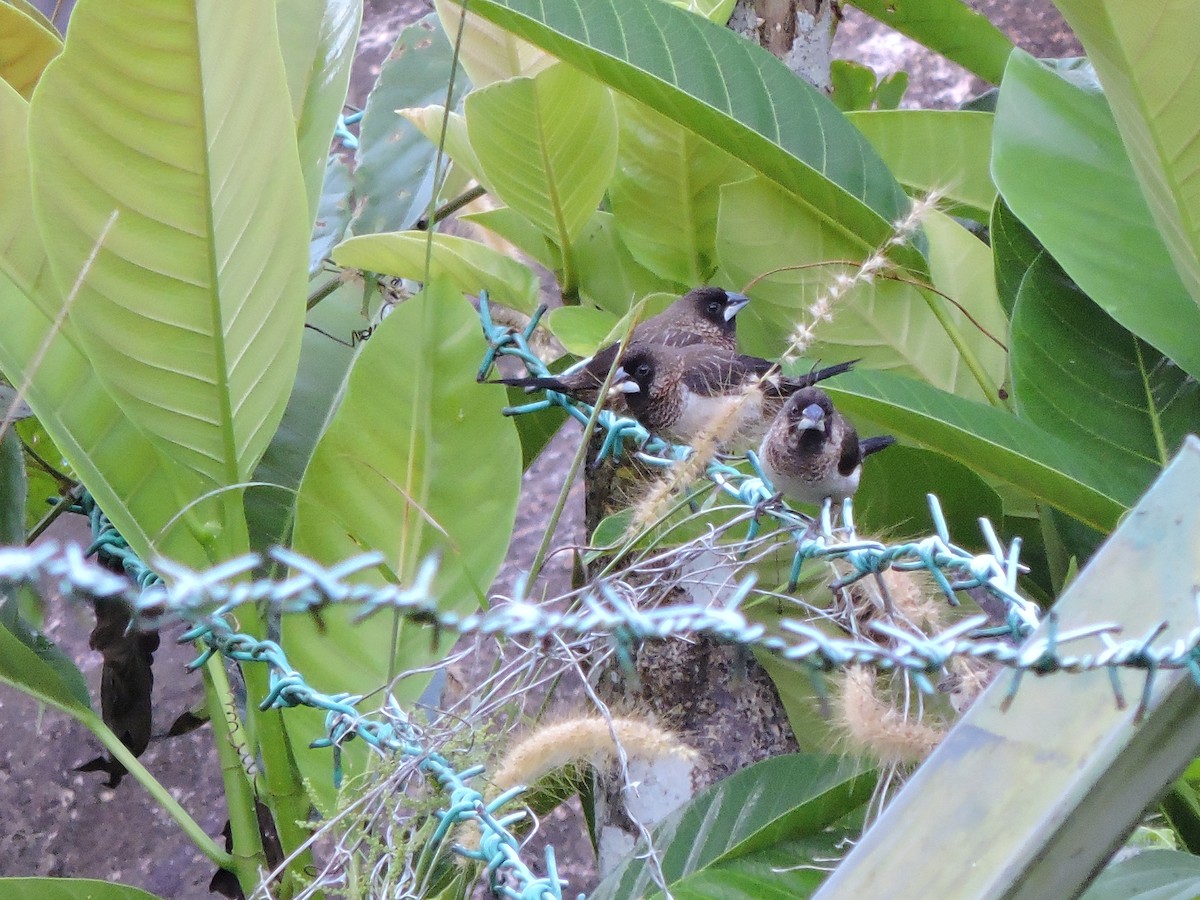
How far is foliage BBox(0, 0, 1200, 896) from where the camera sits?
31.2 inches

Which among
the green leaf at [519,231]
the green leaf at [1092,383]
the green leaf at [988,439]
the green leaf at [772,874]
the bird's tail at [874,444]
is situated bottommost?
the green leaf at [772,874]

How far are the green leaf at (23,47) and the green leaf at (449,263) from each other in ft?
1.34

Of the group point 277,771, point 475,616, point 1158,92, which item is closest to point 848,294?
point 1158,92

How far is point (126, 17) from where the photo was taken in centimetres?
72

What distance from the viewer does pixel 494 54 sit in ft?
4.16

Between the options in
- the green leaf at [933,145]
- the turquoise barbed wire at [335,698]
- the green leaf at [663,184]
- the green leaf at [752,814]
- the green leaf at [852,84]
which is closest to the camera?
the turquoise barbed wire at [335,698]

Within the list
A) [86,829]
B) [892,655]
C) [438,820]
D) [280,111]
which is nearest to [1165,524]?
[892,655]

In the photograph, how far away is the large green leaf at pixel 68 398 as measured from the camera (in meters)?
0.87

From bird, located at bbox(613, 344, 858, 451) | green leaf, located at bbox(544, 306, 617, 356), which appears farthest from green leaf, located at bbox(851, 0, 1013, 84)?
green leaf, located at bbox(544, 306, 617, 356)

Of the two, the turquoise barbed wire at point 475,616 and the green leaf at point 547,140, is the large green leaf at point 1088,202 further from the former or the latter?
the turquoise barbed wire at point 475,616

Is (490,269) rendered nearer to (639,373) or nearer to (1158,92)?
(639,373)

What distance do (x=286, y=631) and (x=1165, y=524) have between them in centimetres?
77

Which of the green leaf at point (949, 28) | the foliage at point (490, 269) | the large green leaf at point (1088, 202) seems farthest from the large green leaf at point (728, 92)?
the green leaf at point (949, 28)

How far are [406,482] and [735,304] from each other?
0.52 m
